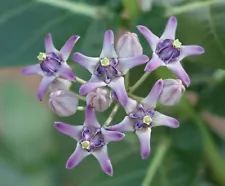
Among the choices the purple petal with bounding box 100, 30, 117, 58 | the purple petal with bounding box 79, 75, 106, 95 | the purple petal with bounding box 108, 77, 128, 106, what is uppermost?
the purple petal with bounding box 100, 30, 117, 58

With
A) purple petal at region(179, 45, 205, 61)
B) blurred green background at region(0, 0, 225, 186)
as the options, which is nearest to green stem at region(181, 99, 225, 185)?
blurred green background at region(0, 0, 225, 186)

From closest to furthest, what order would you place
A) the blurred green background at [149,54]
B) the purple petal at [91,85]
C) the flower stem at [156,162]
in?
the purple petal at [91,85], the blurred green background at [149,54], the flower stem at [156,162]

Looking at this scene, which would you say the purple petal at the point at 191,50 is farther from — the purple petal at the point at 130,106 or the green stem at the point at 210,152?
the green stem at the point at 210,152

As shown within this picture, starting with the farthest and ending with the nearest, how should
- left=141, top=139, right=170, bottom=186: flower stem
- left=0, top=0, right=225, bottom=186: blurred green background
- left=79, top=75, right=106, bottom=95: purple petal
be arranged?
1. left=141, top=139, right=170, bottom=186: flower stem
2. left=0, top=0, right=225, bottom=186: blurred green background
3. left=79, top=75, right=106, bottom=95: purple petal

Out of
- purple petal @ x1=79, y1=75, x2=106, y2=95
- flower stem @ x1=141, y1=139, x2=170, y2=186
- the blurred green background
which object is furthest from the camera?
flower stem @ x1=141, y1=139, x2=170, y2=186

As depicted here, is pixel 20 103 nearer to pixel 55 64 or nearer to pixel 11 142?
pixel 11 142

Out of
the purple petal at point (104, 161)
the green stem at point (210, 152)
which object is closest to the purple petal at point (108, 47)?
the purple petal at point (104, 161)

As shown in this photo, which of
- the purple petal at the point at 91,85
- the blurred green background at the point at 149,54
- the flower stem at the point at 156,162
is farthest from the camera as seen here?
the flower stem at the point at 156,162

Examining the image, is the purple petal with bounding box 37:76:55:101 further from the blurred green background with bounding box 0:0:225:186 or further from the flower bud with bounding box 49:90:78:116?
the blurred green background with bounding box 0:0:225:186
